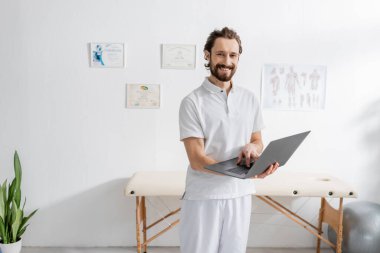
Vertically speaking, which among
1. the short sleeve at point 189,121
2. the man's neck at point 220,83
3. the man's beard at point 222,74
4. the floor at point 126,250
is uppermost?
the man's beard at point 222,74

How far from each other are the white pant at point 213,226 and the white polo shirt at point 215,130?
0.04 meters

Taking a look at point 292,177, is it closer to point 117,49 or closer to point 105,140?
point 105,140

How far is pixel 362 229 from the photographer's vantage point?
2.11m

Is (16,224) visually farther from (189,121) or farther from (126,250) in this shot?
(189,121)

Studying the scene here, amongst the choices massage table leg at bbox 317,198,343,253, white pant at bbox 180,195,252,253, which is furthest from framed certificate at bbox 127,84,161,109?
massage table leg at bbox 317,198,343,253

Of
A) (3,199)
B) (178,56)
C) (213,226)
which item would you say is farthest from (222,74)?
(3,199)

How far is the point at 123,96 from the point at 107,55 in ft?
1.06

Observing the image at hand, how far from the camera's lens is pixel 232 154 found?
1.34 m

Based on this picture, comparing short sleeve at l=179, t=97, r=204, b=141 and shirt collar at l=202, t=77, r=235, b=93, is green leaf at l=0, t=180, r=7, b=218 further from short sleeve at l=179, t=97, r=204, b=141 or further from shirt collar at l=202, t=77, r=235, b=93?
shirt collar at l=202, t=77, r=235, b=93

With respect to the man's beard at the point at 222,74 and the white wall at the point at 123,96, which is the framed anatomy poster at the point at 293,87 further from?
the man's beard at the point at 222,74

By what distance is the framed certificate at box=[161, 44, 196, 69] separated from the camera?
94.4 inches

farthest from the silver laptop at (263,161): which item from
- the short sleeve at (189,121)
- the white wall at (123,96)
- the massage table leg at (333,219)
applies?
the white wall at (123,96)

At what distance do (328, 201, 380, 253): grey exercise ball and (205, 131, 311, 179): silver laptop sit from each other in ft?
4.07

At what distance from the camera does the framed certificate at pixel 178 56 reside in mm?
2398
